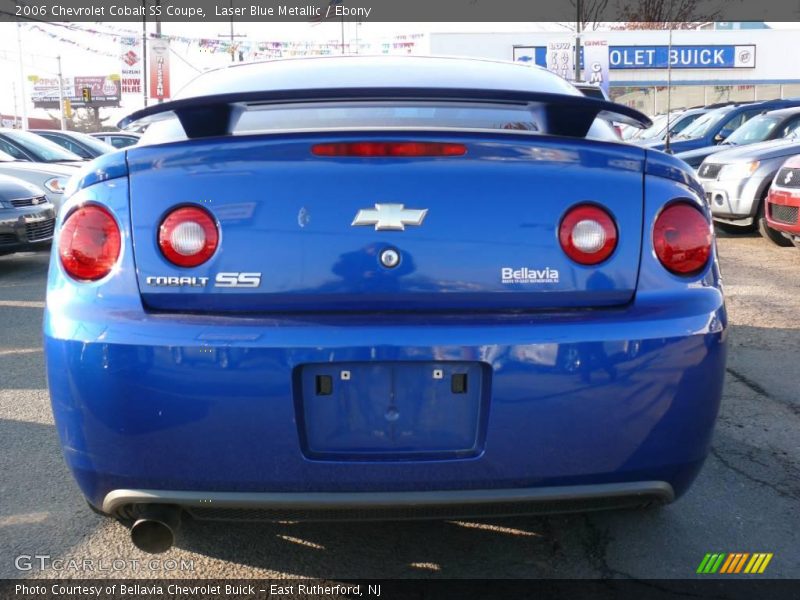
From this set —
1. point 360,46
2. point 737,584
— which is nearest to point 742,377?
point 737,584

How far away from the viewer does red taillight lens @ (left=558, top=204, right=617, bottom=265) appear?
2.11 m

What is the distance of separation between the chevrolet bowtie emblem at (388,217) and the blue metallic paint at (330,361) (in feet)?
0.71

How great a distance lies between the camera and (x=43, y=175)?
31.5 ft

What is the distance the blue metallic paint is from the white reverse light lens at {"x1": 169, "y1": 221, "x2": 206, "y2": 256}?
3.6 inches

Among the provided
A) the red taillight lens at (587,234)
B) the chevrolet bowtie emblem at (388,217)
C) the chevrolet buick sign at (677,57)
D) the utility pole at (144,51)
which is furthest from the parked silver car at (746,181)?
the chevrolet buick sign at (677,57)

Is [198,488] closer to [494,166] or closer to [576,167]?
[494,166]

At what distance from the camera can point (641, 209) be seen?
217 centimetres

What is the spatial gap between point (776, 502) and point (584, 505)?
3.76 feet

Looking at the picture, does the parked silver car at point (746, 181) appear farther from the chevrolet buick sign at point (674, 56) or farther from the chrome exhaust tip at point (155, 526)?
the chevrolet buick sign at point (674, 56)

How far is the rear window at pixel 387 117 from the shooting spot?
2339mm

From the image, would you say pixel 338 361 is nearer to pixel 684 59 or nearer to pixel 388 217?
pixel 388 217

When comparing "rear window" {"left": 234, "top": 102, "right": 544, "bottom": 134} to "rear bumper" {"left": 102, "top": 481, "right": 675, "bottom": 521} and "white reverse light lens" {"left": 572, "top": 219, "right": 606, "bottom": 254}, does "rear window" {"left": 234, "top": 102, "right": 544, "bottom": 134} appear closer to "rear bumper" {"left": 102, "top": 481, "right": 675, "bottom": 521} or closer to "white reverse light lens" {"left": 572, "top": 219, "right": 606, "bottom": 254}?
"white reverse light lens" {"left": 572, "top": 219, "right": 606, "bottom": 254}

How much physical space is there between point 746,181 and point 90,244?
28.2 feet
